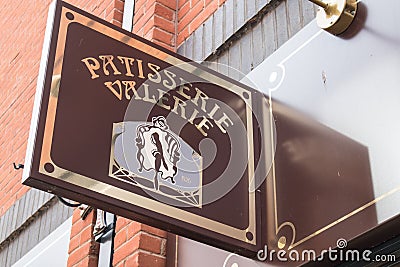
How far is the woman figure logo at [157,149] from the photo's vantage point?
2.81 m

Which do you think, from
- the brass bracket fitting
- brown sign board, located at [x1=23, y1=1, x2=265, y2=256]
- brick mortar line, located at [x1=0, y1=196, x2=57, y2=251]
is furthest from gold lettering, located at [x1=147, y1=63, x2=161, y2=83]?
brick mortar line, located at [x1=0, y1=196, x2=57, y2=251]

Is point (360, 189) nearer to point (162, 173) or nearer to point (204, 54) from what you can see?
point (162, 173)

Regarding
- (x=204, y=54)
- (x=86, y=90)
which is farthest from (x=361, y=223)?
(x=204, y=54)

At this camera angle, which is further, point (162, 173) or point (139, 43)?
point (139, 43)

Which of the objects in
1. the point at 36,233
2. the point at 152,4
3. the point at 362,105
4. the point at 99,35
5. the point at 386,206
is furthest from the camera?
the point at 36,233

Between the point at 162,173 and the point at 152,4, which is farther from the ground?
the point at 152,4

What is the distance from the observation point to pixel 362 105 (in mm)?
2783

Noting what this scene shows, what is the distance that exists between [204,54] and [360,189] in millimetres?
1394

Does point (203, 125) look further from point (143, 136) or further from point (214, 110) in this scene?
point (143, 136)

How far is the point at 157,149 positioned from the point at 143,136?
0.23ft

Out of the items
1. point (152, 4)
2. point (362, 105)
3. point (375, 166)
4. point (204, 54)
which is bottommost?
point (375, 166)

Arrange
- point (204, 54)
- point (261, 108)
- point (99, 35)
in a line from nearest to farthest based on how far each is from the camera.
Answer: point (99, 35) < point (261, 108) < point (204, 54)

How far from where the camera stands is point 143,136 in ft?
9.50

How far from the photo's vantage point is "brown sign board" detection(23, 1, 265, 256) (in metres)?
2.68
